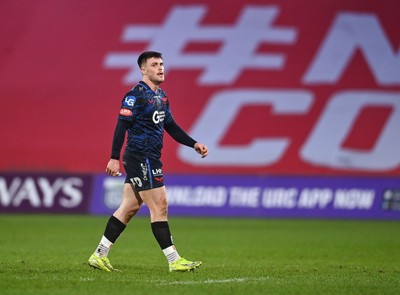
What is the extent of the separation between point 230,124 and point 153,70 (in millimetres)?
15398

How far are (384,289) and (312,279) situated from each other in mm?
906

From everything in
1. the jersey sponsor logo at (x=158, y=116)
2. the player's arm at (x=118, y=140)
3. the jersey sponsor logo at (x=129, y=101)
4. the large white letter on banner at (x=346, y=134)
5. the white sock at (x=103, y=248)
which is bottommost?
the white sock at (x=103, y=248)

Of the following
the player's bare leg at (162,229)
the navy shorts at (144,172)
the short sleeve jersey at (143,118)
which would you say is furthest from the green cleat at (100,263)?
the short sleeve jersey at (143,118)

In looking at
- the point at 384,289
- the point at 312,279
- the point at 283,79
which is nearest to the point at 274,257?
the point at 312,279

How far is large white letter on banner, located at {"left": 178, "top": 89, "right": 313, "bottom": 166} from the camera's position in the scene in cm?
2417

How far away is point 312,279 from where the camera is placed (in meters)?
8.70

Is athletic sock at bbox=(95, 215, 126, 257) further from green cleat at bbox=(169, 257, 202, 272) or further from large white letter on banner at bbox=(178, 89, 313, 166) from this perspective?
large white letter on banner at bbox=(178, 89, 313, 166)

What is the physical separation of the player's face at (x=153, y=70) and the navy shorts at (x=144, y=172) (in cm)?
85

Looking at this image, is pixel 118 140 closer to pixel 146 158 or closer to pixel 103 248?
pixel 146 158

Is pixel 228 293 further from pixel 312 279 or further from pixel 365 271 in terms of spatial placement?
pixel 365 271

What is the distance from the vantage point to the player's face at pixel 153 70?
30.3 ft

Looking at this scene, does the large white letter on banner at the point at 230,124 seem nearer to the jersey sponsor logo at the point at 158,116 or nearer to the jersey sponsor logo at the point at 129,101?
the jersey sponsor logo at the point at 158,116

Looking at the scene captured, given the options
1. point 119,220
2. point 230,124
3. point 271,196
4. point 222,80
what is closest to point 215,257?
point 119,220

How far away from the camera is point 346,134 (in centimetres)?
2439
